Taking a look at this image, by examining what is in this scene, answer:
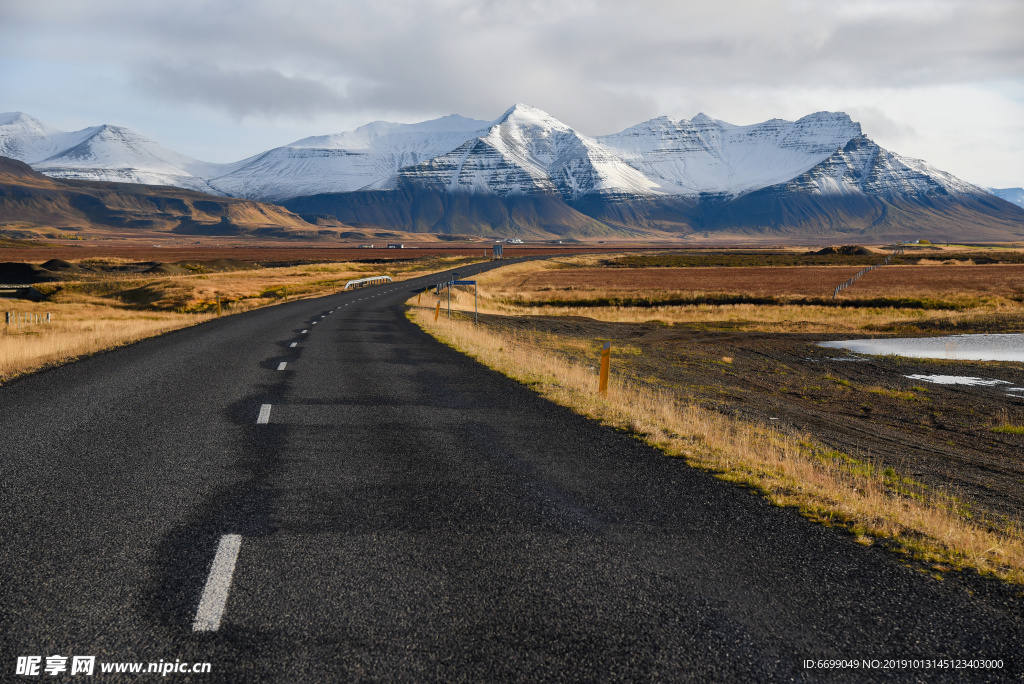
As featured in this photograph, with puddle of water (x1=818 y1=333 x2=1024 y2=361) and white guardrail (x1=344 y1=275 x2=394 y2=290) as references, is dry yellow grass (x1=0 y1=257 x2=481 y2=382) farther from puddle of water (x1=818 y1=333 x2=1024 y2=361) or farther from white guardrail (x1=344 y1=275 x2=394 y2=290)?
puddle of water (x1=818 y1=333 x2=1024 y2=361)

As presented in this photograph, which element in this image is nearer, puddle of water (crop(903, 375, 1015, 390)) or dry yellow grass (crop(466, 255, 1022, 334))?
puddle of water (crop(903, 375, 1015, 390))

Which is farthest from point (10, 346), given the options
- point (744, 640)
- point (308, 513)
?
point (744, 640)

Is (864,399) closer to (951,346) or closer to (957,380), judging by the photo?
(957,380)

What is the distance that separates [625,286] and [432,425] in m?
55.3

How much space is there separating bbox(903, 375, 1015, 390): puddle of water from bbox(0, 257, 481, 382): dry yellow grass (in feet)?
77.4

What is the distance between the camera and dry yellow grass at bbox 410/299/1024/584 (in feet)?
21.3

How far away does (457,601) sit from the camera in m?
5.17

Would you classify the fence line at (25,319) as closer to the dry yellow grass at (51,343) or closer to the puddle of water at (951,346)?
the dry yellow grass at (51,343)

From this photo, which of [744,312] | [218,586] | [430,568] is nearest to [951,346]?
[744,312]

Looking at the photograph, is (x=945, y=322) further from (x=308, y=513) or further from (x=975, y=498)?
(x=308, y=513)

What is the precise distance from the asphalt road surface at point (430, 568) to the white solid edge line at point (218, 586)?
21 mm

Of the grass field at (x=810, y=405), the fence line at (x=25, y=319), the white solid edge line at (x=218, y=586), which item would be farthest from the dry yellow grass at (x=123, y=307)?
the white solid edge line at (x=218, y=586)

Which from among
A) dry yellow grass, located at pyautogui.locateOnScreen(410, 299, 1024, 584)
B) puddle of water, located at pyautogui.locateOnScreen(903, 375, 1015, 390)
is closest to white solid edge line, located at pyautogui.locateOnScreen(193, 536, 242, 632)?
dry yellow grass, located at pyautogui.locateOnScreen(410, 299, 1024, 584)

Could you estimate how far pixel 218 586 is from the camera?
17.4 ft
